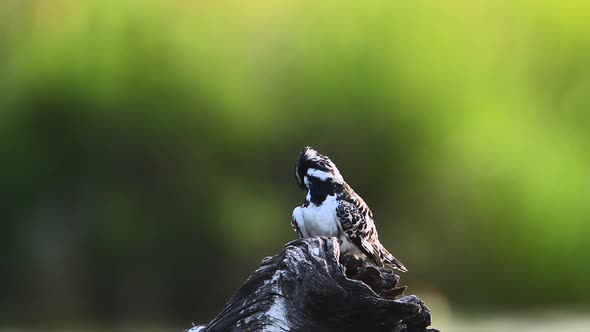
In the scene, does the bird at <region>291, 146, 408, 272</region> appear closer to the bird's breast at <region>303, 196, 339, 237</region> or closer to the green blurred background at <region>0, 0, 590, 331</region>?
the bird's breast at <region>303, 196, 339, 237</region>

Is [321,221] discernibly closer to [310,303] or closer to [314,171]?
[314,171]

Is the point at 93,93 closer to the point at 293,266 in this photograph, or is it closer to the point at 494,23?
the point at 494,23

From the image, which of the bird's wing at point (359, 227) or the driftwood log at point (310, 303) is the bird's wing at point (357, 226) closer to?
the bird's wing at point (359, 227)

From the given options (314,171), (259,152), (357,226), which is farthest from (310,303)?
(259,152)

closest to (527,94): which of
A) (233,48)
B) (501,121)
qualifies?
(501,121)

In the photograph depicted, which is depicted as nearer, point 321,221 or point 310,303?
point 310,303

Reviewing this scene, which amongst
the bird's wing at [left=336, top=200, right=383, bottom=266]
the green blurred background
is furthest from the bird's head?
the green blurred background

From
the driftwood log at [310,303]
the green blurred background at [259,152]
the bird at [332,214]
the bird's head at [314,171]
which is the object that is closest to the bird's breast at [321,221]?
the bird at [332,214]
